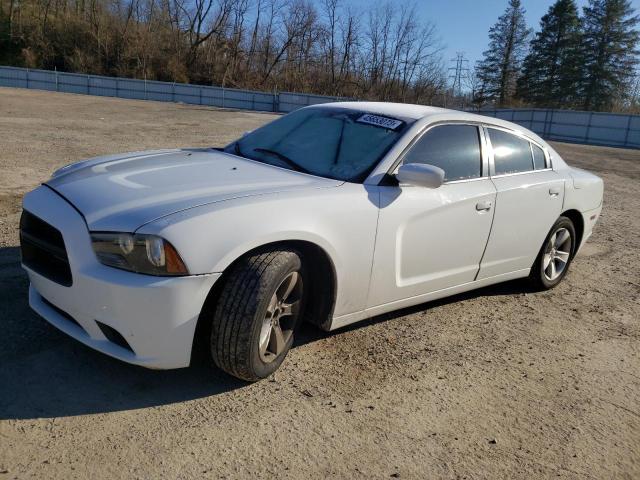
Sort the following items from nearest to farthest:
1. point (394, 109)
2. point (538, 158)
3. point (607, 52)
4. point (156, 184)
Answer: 1. point (156, 184)
2. point (394, 109)
3. point (538, 158)
4. point (607, 52)

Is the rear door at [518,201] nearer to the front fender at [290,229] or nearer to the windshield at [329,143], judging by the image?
the windshield at [329,143]

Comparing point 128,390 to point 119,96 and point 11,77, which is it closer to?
point 119,96

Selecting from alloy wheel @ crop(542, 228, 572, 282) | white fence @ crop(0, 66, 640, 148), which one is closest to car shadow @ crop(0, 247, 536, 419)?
alloy wheel @ crop(542, 228, 572, 282)

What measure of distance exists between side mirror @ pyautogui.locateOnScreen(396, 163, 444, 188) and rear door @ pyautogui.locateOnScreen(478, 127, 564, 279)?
37.8 inches

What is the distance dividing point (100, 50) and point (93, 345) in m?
63.0

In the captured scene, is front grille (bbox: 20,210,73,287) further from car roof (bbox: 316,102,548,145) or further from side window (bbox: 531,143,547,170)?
side window (bbox: 531,143,547,170)

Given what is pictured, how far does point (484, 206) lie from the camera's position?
4.14 metres

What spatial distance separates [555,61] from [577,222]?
55.2 meters

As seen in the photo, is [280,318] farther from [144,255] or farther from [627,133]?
[627,133]

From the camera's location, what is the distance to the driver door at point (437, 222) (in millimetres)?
3561

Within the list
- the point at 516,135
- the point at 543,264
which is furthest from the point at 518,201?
the point at 543,264

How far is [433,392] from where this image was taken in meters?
3.29

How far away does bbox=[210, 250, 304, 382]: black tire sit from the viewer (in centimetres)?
288

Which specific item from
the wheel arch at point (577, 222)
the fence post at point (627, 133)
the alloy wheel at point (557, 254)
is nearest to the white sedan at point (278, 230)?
the alloy wheel at point (557, 254)
